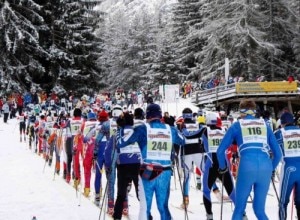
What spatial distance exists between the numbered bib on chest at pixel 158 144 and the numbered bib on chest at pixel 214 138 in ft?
7.80

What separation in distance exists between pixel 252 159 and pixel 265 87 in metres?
28.9

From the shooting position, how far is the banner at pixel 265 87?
34.8m

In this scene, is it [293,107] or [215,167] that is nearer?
[215,167]

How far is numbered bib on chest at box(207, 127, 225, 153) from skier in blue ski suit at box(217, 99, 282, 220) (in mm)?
2112

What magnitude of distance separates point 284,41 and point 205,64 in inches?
328

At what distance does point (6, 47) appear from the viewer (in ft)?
142

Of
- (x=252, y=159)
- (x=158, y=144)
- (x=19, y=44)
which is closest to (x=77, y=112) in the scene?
(x=158, y=144)

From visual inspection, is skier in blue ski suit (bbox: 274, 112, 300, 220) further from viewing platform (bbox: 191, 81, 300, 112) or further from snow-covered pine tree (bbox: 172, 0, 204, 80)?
snow-covered pine tree (bbox: 172, 0, 204, 80)

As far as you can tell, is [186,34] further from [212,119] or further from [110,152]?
[110,152]

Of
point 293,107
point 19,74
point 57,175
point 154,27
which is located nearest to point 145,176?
point 57,175

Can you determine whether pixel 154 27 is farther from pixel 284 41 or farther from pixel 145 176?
pixel 145 176

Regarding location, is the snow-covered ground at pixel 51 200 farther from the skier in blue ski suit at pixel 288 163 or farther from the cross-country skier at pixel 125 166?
the skier in blue ski suit at pixel 288 163

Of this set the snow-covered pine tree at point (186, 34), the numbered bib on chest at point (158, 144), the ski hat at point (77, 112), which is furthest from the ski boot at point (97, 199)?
the snow-covered pine tree at point (186, 34)

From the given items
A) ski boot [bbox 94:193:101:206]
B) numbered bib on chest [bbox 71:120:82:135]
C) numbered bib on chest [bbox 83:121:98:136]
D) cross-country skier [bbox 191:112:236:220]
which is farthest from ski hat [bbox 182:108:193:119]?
numbered bib on chest [bbox 71:120:82:135]
